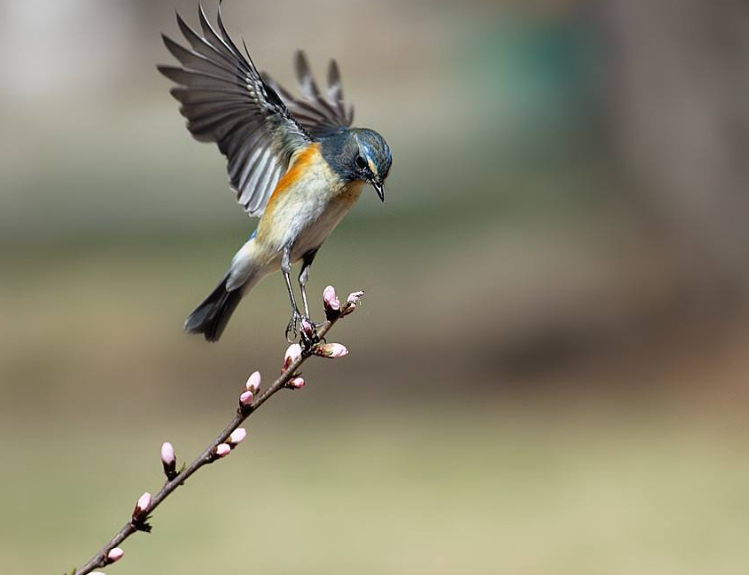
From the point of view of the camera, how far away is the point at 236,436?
2.75 metres

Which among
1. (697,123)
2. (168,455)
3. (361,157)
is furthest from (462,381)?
(168,455)

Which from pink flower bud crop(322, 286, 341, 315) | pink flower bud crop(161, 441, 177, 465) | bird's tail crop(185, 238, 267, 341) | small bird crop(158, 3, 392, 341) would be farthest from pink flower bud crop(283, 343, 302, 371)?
bird's tail crop(185, 238, 267, 341)

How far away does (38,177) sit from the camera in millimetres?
26656

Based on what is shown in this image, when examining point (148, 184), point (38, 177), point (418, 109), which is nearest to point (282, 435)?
point (148, 184)

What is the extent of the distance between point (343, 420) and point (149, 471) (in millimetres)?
1844

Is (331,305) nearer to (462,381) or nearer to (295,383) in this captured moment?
(295,383)

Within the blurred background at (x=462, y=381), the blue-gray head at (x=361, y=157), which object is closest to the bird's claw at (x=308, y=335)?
the blue-gray head at (x=361, y=157)

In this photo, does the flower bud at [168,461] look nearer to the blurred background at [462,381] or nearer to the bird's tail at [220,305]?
the bird's tail at [220,305]

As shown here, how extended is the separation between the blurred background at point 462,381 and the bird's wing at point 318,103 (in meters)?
3.57

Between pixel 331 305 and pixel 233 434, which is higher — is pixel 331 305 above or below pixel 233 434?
above

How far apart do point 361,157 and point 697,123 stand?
897 centimetres

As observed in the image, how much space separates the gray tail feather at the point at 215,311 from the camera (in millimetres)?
3852

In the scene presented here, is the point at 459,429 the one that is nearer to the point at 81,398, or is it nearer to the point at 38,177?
the point at 81,398

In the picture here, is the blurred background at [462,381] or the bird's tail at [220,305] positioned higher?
the blurred background at [462,381]
